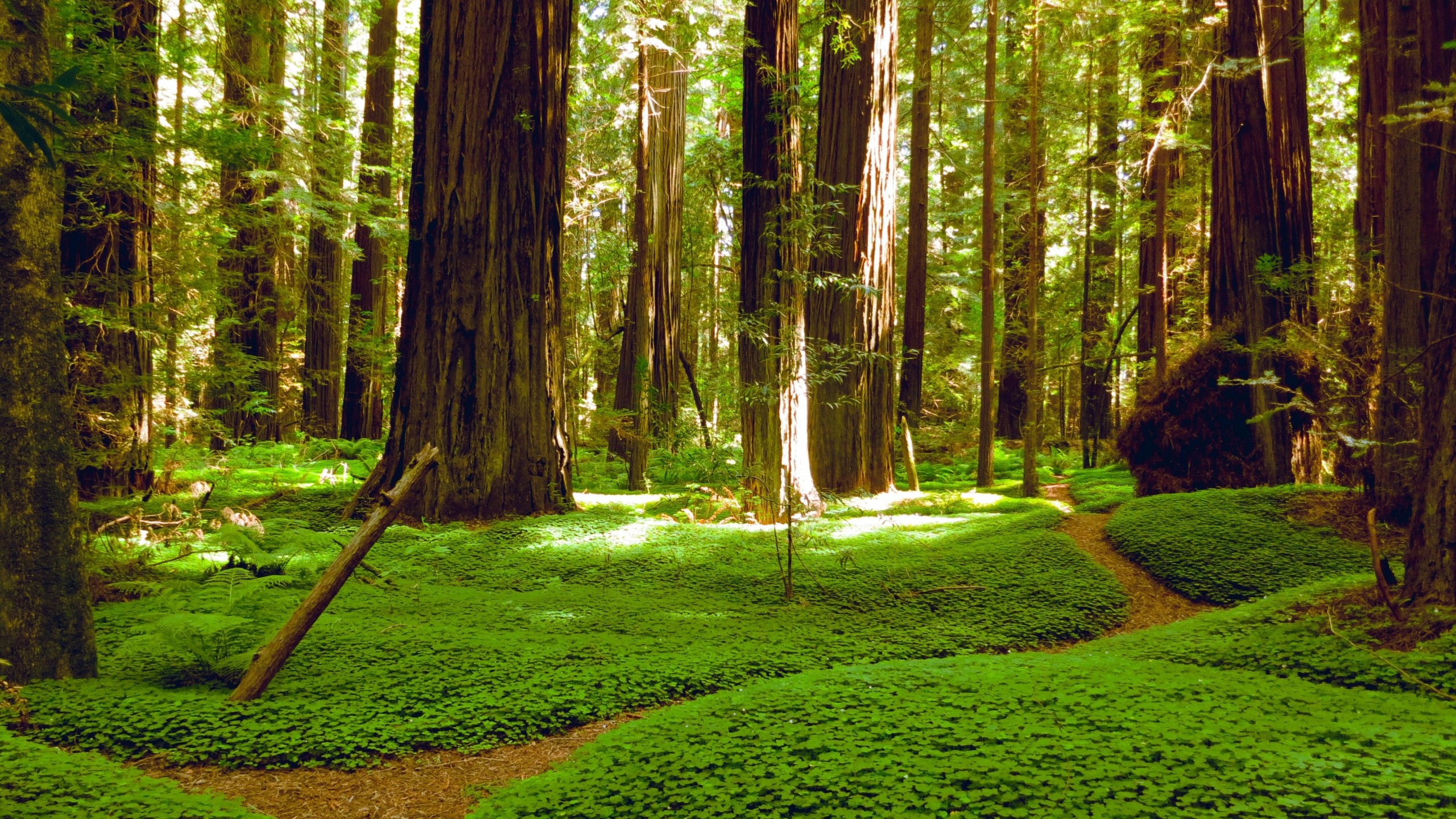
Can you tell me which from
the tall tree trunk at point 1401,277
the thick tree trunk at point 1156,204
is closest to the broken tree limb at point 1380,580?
the tall tree trunk at point 1401,277

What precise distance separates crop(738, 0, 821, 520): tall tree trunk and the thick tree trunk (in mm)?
5248

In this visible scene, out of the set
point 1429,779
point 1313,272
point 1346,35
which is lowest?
point 1429,779

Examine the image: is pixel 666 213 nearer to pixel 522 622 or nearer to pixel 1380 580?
pixel 522 622

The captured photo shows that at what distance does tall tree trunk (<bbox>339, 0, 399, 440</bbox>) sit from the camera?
13.8 metres

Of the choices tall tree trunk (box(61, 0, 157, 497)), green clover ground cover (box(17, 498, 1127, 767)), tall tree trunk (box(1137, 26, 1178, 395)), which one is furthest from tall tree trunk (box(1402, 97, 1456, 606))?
tall tree trunk (box(61, 0, 157, 497))

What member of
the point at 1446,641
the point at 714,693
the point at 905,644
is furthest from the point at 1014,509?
the point at 714,693

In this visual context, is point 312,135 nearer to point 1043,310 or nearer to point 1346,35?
point 1043,310

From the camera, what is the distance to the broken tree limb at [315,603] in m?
3.48

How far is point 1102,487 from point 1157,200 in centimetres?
441

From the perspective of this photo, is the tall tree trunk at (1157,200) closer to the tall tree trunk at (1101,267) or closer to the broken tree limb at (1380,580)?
the tall tree trunk at (1101,267)

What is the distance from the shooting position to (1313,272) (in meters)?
8.30

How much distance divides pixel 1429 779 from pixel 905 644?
8.37ft

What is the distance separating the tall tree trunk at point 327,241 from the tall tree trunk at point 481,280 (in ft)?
15.9

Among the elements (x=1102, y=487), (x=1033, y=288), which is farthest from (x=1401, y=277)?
(x=1102, y=487)
